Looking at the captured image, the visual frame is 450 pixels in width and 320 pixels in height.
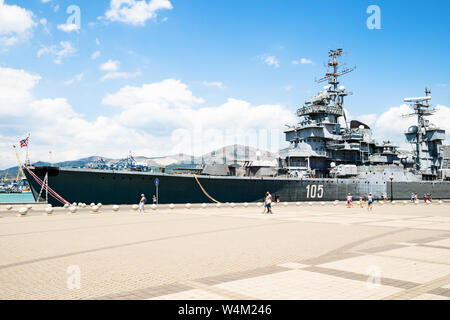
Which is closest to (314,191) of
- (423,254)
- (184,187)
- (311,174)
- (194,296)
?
(311,174)

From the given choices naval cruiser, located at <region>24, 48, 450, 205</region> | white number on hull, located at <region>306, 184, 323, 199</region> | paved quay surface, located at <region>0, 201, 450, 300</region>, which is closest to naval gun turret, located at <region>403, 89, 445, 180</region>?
naval cruiser, located at <region>24, 48, 450, 205</region>

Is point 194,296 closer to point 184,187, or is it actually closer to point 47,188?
point 47,188

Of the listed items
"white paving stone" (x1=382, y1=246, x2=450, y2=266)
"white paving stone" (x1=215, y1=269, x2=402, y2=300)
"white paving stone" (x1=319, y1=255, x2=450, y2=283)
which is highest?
"white paving stone" (x1=215, y1=269, x2=402, y2=300)

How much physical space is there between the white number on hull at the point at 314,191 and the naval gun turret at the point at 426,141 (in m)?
21.3

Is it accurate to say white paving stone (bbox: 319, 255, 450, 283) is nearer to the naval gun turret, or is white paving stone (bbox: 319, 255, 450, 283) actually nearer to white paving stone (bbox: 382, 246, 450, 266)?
white paving stone (bbox: 382, 246, 450, 266)

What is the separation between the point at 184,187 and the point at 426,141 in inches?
1627

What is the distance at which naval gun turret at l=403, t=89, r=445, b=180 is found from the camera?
176 feet

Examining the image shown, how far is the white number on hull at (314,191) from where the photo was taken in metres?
40.2

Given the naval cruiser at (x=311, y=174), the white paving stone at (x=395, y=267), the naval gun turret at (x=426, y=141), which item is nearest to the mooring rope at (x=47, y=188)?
the naval cruiser at (x=311, y=174)

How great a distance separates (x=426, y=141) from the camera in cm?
5419

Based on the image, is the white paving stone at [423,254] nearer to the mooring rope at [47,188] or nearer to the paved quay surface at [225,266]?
the paved quay surface at [225,266]

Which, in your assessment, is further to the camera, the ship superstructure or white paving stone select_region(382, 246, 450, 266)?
the ship superstructure

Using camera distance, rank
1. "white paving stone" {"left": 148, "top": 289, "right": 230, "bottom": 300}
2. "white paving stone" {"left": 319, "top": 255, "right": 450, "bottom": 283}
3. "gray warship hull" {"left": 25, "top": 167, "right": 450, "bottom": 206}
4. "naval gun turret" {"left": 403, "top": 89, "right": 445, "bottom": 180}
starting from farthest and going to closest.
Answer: "naval gun turret" {"left": 403, "top": 89, "right": 445, "bottom": 180} < "gray warship hull" {"left": 25, "top": 167, "right": 450, "bottom": 206} < "white paving stone" {"left": 319, "top": 255, "right": 450, "bottom": 283} < "white paving stone" {"left": 148, "top": 289, "right": 230, "bottom": 300}
